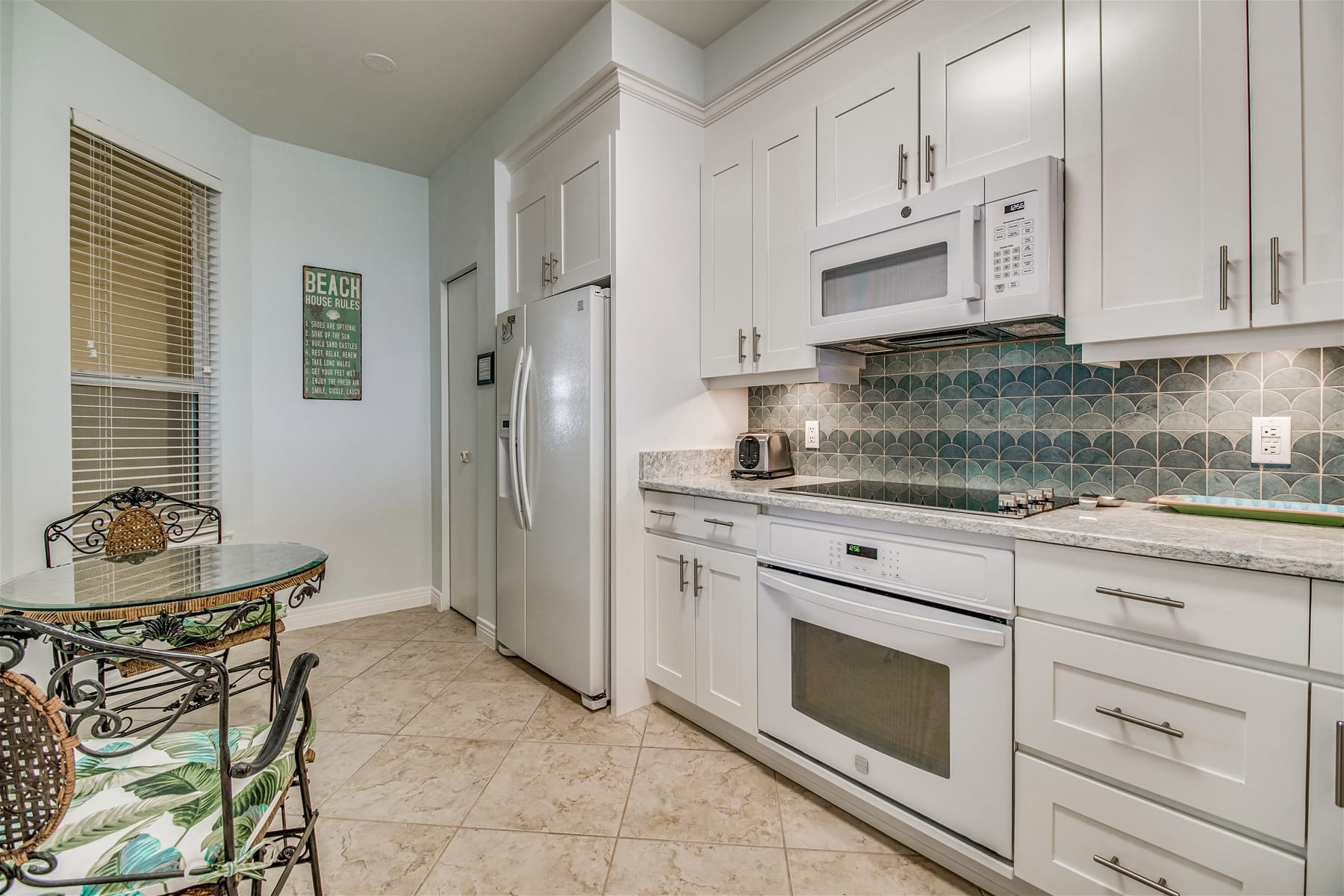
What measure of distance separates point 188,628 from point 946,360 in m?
2.71

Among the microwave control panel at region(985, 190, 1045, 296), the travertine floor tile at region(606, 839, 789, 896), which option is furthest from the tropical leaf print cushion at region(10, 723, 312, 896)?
the microwave control panel at region(985, 190, 1045, 296)

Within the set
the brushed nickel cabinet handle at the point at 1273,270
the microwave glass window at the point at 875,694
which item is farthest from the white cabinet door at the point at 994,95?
the microwave glass window at the point at 875,694

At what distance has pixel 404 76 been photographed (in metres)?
2.86

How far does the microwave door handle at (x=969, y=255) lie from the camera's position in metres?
1.66

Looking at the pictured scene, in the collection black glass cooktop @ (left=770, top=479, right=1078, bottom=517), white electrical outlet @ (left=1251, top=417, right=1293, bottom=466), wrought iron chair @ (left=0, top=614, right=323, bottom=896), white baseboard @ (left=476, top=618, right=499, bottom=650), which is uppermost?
white electrical outlet @ (left=1251, top=417, right=1293, bottom=466)

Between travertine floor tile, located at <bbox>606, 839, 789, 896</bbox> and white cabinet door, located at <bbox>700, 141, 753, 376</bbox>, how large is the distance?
5.45 ft

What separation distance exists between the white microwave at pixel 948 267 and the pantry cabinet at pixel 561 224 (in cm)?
90

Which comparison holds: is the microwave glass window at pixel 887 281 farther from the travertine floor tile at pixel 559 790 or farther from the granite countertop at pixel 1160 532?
the travertine floor tile at pixel 559 790

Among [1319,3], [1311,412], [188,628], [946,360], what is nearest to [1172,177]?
[1319,3]

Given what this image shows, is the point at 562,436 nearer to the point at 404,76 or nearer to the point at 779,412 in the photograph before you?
the point at 779,412

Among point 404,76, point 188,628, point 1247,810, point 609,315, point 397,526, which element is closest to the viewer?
point 1247,810

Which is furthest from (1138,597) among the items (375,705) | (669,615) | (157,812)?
(375,705)

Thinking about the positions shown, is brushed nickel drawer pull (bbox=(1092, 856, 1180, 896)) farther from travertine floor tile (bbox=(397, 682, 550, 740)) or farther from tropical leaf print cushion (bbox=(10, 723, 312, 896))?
travertine floor tile (bbox=(397, 682, 550, 740))

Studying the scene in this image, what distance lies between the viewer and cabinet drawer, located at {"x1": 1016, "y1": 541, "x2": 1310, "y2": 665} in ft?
3.45
